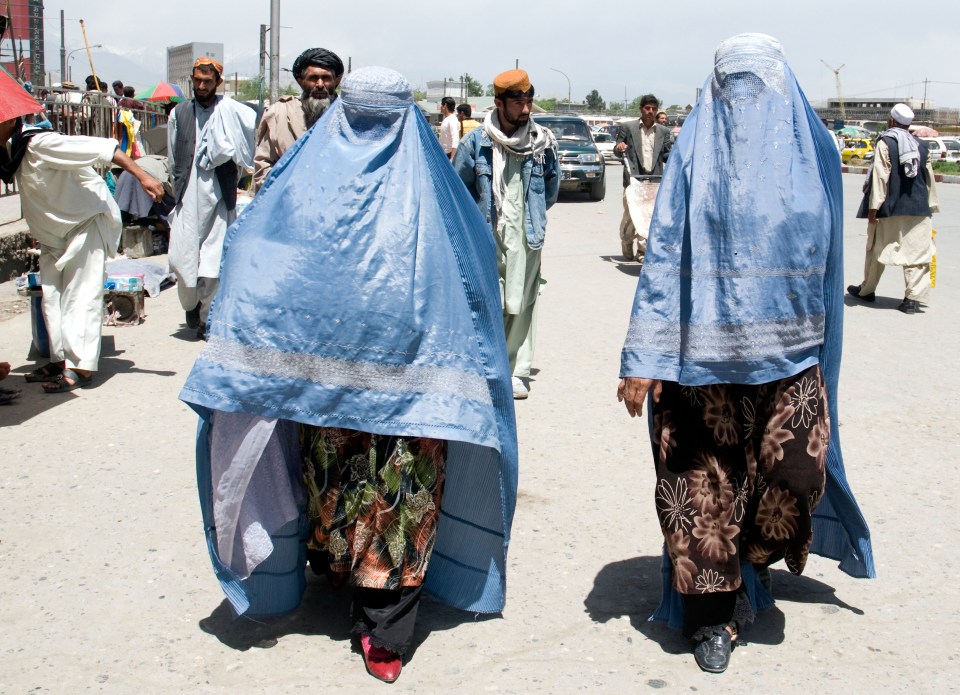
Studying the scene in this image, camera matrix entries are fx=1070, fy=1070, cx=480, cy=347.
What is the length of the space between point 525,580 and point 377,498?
0.89 m

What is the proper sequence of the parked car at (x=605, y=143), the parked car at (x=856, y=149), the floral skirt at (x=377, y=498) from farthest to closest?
the parked car at (x=856, y=149) < the parked car at (x=605, y=143) < the floral skirt at (x=377, y=498)

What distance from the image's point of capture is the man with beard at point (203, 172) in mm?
7312

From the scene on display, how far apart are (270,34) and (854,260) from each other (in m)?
12.2

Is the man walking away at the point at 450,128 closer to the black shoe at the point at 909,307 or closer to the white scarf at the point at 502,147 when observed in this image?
the black shoe at the point at 909,307

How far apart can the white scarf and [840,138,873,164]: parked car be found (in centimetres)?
A: 3493

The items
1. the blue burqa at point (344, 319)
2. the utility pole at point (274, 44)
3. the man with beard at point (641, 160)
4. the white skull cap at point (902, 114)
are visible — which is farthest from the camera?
the utility pole at point (274, 44)

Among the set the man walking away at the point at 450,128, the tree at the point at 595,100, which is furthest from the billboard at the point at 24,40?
the tree at the point at 595,100

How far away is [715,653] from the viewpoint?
319 centimetres

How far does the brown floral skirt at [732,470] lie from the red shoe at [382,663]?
2.87 ft

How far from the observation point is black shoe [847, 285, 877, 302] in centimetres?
952

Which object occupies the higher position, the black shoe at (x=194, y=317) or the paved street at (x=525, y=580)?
the black shoe at (x=194, y=317)

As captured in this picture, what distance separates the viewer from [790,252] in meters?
3.06

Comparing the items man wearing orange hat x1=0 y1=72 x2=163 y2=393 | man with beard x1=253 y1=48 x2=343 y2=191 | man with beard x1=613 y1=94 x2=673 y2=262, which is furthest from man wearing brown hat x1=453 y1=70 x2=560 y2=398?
man with beard x1=613 y1=94 x2=673 y2=262

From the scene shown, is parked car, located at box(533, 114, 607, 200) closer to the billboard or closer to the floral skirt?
the billboard
